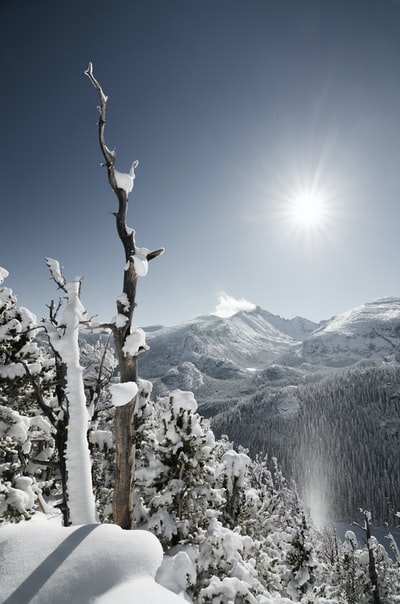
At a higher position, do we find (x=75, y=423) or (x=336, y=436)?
(x=75, y=423)

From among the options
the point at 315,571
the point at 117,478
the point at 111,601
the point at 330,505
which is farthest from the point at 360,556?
the point at 330,505

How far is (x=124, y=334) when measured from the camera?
5.53 m

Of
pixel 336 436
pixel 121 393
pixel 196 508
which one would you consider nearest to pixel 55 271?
pixel 121 393

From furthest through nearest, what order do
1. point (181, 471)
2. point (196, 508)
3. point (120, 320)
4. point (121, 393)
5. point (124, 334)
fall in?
point (196, 508), point (181, 471), point (124, 334), point (120, 320), point (121, 393)

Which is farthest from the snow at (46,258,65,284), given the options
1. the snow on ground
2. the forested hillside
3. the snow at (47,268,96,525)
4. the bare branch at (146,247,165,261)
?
the forested hillside

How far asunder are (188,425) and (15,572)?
6396 millimetres

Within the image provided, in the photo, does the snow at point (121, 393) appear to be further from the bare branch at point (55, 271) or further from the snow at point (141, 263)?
the bare branch at point (55, 271)

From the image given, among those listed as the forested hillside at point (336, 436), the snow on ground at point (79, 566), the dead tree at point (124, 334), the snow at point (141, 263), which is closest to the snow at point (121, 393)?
the dead tree at point (124, 334)

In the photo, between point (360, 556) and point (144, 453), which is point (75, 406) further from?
point (360, 556)

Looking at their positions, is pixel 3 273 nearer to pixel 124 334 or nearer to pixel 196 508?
pixel 124 334

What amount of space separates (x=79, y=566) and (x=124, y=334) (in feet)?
10.2

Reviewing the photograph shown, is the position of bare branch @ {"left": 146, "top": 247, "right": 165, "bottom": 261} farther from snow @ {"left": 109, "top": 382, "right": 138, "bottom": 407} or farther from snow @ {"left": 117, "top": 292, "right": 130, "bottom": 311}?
snow @ {"left": 109, "top": 382, "right": 138, "bottom": 407}

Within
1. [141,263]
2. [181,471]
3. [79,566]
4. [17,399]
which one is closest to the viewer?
[79,566]

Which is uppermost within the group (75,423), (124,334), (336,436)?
(124,334)
